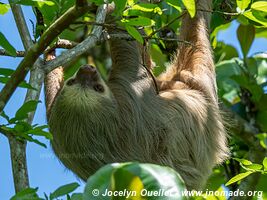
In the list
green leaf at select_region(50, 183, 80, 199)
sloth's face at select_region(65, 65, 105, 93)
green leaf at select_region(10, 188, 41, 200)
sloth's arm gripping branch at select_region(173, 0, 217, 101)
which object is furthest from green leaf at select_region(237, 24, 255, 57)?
green leaf at select_region(10, 188, 41, 200)

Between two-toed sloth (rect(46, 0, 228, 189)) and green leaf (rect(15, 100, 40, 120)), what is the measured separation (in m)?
1.95

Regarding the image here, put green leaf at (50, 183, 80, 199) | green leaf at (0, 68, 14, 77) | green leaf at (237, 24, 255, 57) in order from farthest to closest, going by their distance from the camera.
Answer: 1. green leaf at (237, 24, 255, 57)
2. green leaf at (0, 68, 14, 77)
3. green leaf at (50, 183, 80, 199)

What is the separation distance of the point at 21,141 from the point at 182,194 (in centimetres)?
206

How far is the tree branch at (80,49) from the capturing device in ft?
18.1

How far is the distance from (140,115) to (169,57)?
2215mm

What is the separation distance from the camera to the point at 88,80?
7.34 metres

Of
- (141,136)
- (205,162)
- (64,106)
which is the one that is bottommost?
(205,162)

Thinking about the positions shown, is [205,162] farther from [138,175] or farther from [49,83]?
[138,175]

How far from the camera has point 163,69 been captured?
955cm

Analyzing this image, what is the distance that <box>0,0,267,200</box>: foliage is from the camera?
14.6ft

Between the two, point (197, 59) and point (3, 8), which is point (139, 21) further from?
point (197, 59)

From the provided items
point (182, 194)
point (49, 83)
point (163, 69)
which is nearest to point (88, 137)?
point (49, 83)

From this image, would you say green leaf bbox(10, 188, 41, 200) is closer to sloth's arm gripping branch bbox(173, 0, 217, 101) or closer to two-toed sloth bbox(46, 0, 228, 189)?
two-toed sloth bbox(46, 0, 228, 189)

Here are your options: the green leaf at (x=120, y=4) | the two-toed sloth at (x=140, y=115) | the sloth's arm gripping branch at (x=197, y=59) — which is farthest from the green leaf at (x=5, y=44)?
the sloth's arm gripping branch at (x=197, y=59)
